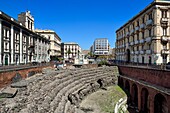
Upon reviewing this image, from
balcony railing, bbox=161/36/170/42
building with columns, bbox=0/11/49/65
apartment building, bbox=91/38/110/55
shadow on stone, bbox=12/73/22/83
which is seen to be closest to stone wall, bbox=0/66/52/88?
shadow on stone, bbox=12/73/22/83

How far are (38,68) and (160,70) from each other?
19.9 metres

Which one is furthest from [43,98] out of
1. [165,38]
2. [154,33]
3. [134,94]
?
[165,38]

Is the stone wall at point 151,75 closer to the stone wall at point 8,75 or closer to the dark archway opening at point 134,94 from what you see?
the dark archway opening at point 134,94

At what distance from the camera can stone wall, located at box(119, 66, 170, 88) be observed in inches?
697

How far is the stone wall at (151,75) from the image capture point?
58.1 feet

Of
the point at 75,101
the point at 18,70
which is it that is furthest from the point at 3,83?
the point at 75,101

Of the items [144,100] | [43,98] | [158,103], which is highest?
[43,98]

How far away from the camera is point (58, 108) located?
12836 millimetres

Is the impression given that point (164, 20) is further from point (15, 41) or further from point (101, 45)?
point (101, 45)

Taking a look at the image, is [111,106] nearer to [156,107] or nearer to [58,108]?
[156,107]

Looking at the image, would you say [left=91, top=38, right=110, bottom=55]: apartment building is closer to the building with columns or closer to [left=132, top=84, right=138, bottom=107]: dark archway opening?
the building with columns

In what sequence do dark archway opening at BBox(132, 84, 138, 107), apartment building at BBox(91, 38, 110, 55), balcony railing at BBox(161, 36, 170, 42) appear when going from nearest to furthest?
dark archway opening at BBox(132, 84, 138, 107) < balcony railing at BBox(161, 36, 170, 42) < apartment building at BBox(91, 38, 110, 55)

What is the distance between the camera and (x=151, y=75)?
68.1ft

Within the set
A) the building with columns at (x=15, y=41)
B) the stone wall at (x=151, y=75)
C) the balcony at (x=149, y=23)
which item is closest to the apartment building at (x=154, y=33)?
the balcony at (x=149, y=23)
